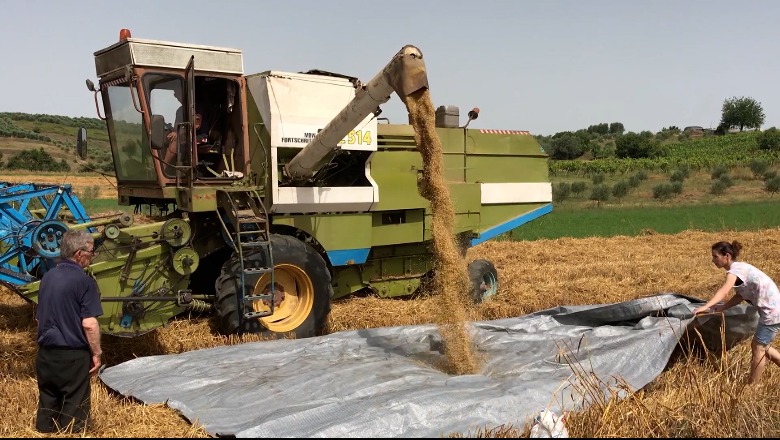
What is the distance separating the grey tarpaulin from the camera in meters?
4.01

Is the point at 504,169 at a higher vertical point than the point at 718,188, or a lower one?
higher

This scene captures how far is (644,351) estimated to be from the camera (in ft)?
16.6

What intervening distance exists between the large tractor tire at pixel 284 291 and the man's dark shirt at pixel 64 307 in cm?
226

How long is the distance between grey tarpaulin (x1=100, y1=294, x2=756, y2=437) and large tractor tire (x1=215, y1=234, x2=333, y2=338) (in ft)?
2.23

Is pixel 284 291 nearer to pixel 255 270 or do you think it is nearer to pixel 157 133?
pixel 255 270

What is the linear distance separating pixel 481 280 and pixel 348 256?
82.2 inches

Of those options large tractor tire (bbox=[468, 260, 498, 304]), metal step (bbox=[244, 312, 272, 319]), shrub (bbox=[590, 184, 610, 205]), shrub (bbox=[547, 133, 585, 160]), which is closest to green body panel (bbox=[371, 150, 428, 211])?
large tractor tire (bbox=[468, 260, 498, 304])

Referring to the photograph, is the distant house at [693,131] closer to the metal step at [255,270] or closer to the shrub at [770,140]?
the shrub at [770,140]

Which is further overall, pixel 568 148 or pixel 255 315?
pixel 568 148

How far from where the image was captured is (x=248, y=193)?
6.81 metres

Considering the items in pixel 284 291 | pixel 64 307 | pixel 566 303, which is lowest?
pixel 566 303

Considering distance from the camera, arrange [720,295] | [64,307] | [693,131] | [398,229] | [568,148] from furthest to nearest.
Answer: [693,131] < [568,148] < [398,229] < [720,295] < [64,307]

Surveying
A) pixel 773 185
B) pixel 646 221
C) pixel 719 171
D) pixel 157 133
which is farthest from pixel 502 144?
pixel 719 171

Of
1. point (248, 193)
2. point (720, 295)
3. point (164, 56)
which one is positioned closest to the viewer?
point (720, 295)
